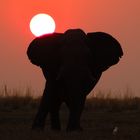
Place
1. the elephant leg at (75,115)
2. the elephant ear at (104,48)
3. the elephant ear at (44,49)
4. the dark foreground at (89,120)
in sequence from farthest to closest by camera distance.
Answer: the elephant ear at (104,48) → the elephant ear at (44,49) → the elephant leg at (75,115) → the dark foreground at (89,120)

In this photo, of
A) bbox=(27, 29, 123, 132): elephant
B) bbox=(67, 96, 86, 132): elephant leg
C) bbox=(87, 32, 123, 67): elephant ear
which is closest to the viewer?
bbox=(67, 96, 86, 132): elephant leg

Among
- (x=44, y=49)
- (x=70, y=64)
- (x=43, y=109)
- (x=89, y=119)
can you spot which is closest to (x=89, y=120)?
(x=89, y=119)

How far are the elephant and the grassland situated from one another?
473mm

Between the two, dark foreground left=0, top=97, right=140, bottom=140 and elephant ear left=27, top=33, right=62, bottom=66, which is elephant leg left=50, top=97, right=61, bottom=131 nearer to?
dark foreground left=0, top=97, right=140, bottom=140

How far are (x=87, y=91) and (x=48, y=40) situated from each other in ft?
5.92

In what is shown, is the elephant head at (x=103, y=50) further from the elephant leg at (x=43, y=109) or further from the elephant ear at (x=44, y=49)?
the elephant leg at (x=43, y=109)

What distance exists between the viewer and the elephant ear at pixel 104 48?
17.5 m

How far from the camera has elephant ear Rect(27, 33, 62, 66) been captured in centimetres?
1733

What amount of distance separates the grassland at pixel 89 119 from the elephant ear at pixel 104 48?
1.36m

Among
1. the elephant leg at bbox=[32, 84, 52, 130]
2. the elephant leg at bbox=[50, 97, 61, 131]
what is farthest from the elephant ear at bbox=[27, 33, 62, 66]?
the elephant leg at bbox=[50, 97, 61, 131]

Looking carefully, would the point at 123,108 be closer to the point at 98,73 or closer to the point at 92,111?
Result: the point at 92,111

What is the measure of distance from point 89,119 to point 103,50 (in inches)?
192

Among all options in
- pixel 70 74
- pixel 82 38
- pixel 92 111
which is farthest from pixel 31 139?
pixel 92 111

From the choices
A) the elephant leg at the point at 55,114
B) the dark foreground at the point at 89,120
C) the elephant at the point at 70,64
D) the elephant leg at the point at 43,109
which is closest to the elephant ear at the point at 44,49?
the elephant at the point at 70,64
